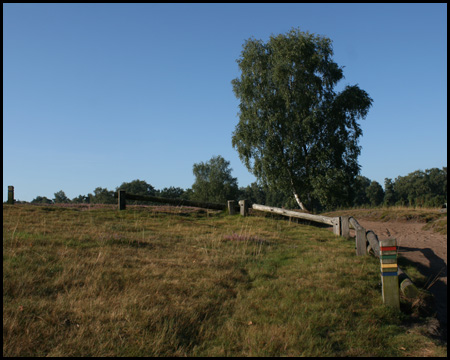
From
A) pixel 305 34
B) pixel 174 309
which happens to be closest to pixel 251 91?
pixel 305 34

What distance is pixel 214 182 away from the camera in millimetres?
74875

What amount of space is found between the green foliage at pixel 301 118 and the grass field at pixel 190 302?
1644 centimetres

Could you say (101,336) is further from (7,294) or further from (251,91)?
(251,91)

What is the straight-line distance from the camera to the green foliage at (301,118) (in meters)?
25.1

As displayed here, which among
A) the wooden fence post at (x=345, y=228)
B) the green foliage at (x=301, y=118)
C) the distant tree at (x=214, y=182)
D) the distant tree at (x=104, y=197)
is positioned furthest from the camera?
the distant tree at (x=214, y=182)

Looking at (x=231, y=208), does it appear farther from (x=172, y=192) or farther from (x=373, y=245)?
(x=172, y=192)

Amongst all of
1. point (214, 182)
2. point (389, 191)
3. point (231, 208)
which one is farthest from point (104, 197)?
point (389, 191)

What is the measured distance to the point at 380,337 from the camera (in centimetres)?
517

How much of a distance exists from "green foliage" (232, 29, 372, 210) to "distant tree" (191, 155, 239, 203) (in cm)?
4688

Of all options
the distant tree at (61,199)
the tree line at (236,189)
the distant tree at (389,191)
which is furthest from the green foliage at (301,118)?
the distant tree at (389,191)

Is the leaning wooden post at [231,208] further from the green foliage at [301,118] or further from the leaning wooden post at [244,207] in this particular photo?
the green foliage at [301,118]

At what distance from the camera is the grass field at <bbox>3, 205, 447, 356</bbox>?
4594 millimetres

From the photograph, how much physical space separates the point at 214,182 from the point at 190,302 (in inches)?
2724

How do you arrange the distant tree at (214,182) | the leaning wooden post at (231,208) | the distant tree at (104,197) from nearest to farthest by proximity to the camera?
1. the leaning wooden post at (231,208)
2. the distant tree at (104,197)
3. the distant tree at (214,182)
